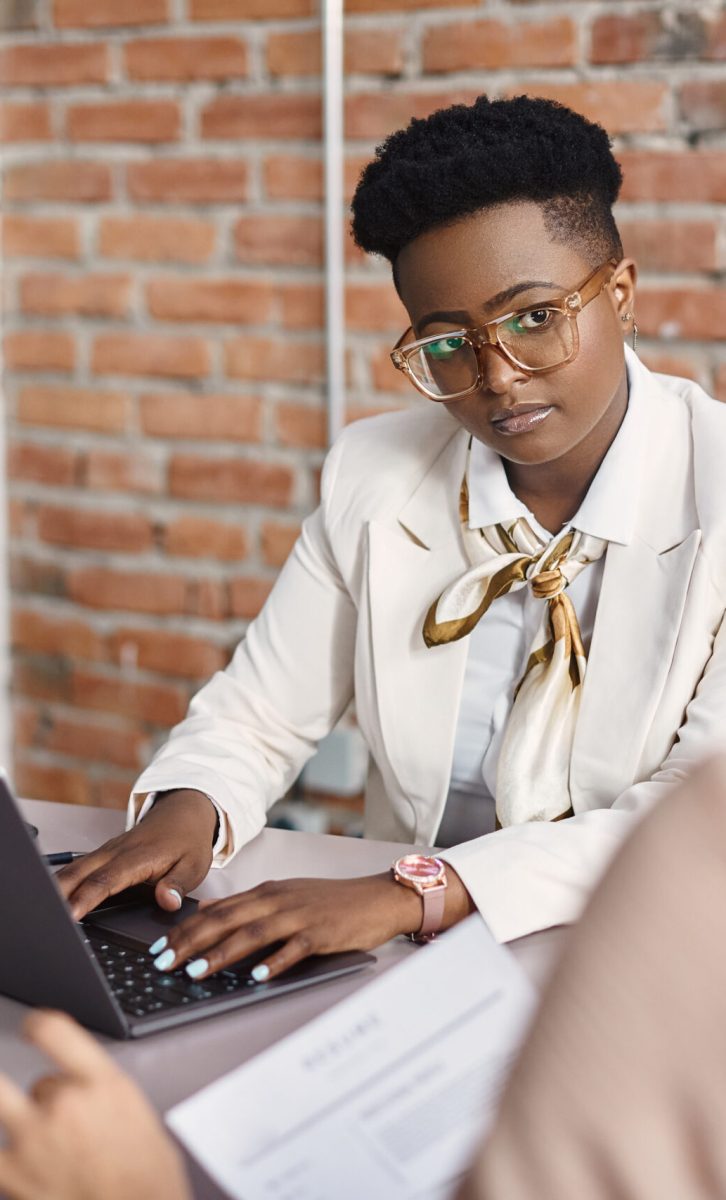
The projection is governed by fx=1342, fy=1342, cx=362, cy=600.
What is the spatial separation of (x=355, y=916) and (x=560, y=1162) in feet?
2.05

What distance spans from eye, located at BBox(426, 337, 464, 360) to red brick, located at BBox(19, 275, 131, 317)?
3.75 ft

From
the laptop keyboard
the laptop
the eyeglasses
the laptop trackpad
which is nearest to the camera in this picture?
the laptop

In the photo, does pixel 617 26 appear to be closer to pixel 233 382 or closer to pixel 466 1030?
pixel 233 382

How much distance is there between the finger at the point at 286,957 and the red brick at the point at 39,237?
1689mm

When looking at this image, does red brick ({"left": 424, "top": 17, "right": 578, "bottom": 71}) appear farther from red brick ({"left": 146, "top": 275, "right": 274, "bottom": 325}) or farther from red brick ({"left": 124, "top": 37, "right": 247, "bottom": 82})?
red brick ({"left": 146, "top": 275, "right": 274, "bottom": 325})

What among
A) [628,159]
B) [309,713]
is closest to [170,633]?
[309,713]

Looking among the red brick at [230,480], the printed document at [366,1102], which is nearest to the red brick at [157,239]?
the red brick at [230,480]

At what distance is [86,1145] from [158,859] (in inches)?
24.4

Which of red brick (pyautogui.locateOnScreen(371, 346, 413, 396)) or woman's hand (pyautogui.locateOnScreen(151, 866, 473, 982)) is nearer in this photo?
woman's hand (pyautogui.locateOnScreen(151, 866, 473, 982))

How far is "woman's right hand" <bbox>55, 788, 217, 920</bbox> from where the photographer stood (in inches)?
42.6

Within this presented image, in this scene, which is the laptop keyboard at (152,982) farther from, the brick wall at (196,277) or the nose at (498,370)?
the brick wall at (196,277)

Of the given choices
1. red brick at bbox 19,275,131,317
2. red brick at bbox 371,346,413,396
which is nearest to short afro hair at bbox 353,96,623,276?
red brick at bbox 371,346,413,396

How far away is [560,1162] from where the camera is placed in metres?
0.40

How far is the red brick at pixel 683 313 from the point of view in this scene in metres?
1.84
